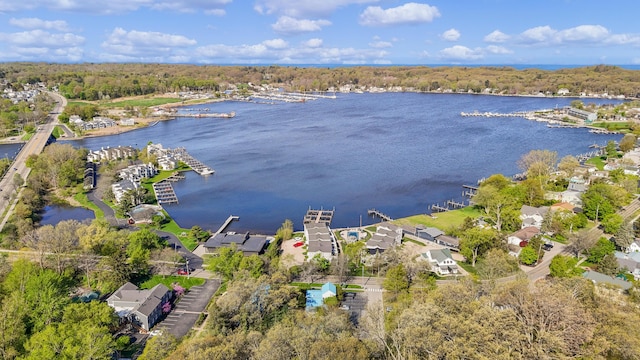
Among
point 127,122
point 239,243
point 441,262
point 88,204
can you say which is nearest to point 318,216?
point 239,243

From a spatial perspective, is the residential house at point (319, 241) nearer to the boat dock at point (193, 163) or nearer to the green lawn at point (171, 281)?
the green lawn at point (171, 281)

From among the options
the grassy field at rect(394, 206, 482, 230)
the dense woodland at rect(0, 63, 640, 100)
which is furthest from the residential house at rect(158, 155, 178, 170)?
the dense woodland at rect(0, 63, 640, 100)

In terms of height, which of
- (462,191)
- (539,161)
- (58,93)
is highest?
(58,93)

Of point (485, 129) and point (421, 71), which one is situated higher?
point (421, 71)

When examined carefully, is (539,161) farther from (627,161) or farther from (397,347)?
(397,347)

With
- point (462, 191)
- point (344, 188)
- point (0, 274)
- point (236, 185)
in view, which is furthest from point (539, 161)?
point (0, 274)
